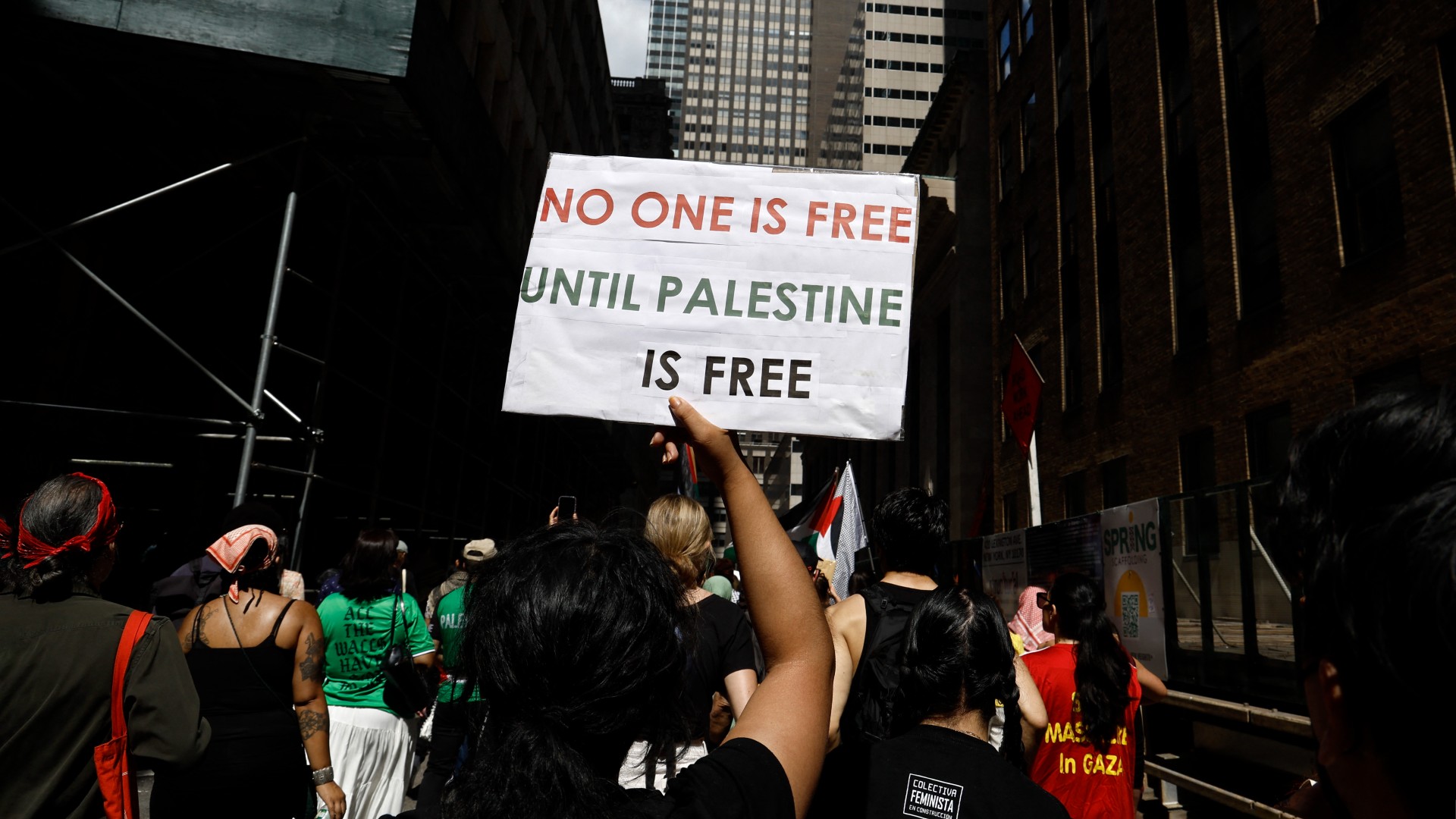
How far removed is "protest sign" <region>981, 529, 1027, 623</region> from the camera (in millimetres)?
11867

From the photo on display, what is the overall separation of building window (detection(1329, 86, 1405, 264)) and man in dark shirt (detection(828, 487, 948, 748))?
37.1 feet

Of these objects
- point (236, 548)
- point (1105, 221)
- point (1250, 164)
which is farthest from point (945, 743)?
point (1105, 221)

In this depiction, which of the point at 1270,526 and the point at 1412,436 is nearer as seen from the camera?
the point at 1412,436

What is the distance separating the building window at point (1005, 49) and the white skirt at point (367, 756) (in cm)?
2721

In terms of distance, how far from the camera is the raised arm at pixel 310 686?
3947mm

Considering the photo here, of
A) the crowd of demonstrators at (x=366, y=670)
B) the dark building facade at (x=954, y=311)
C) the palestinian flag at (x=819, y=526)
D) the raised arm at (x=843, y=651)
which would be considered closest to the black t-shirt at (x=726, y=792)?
the raised arm at (x=843, y=651)

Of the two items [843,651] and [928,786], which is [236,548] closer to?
[843,651]

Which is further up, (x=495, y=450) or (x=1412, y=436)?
(x=495, y=450)

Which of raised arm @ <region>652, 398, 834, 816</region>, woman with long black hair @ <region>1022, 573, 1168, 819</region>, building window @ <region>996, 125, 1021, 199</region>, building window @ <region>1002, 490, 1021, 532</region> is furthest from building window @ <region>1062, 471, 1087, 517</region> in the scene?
raised arm @ <region>652, 398, 834, 816</region>

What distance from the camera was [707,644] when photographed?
10.9 ft

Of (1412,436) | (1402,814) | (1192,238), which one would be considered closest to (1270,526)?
(1412,436)

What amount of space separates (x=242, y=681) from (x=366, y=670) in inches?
59.0

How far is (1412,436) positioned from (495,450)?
61.6 ft

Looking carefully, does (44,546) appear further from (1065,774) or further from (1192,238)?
(1192,238)
